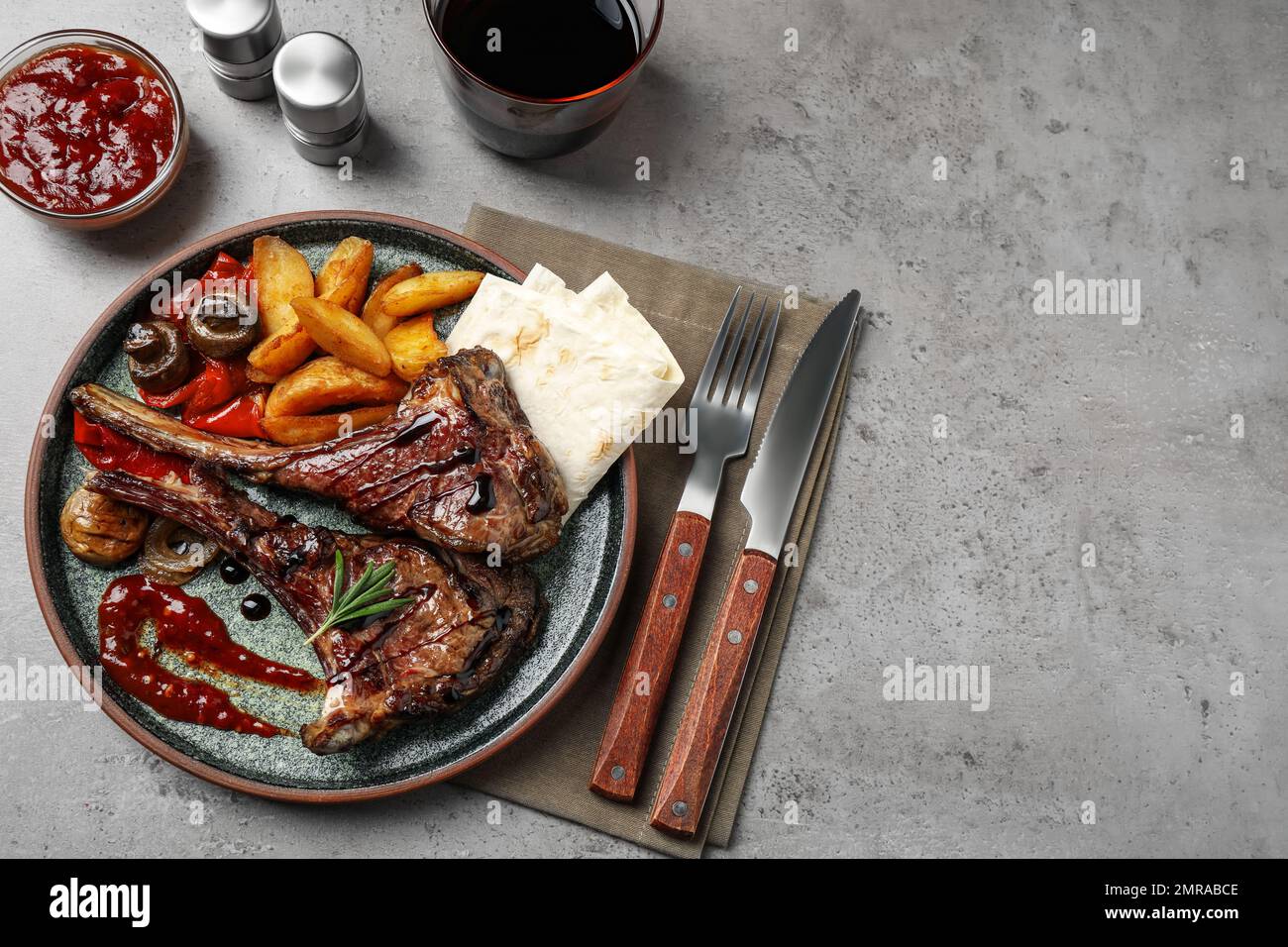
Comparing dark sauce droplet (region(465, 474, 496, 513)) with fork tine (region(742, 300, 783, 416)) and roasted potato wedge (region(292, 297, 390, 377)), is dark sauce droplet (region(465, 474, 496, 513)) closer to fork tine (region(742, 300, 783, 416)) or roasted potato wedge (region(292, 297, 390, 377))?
roasted potato wedge (region(292, 297, 390, 377))

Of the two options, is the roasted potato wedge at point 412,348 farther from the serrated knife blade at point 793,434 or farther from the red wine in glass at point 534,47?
the serrated knife blade at point 793,434

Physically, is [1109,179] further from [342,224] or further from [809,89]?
[342,224]

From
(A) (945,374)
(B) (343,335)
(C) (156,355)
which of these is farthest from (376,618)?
(A) (945,374)

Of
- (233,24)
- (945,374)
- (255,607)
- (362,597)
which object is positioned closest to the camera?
(362,597)

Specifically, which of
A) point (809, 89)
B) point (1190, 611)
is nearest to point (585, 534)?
point (809, 89)

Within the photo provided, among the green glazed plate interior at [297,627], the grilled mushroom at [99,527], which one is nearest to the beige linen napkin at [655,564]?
the green glazed plate interior at [297,627]

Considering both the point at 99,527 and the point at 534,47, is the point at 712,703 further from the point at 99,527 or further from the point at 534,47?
the point at 534,47

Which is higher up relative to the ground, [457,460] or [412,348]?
[412,348]
